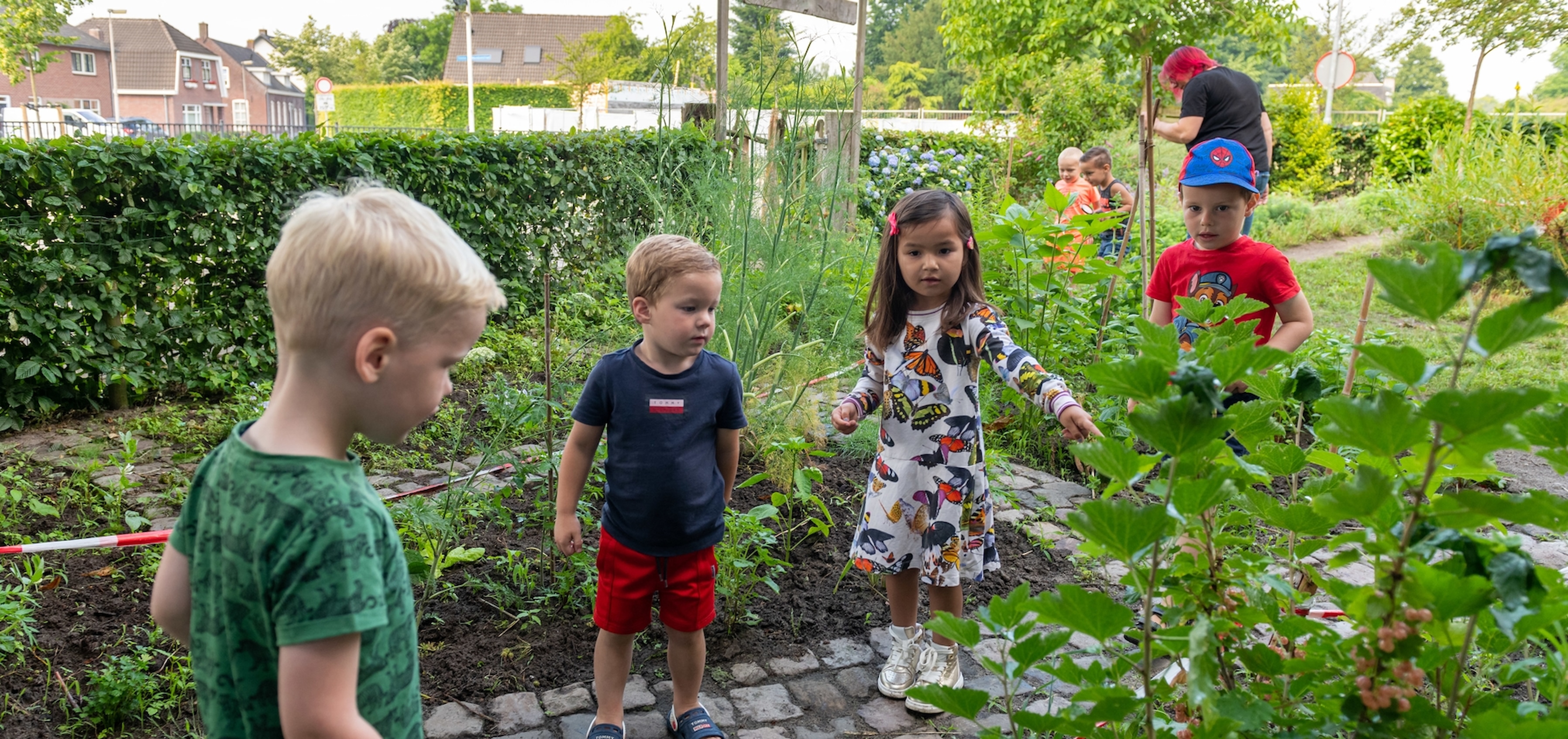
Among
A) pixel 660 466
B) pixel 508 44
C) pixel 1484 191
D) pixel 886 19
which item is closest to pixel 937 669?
pixel 660 466

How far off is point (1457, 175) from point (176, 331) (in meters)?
11.6

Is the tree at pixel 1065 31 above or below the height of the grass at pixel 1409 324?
above

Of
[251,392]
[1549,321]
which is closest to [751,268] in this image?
[251,392]

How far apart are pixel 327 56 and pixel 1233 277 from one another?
266 ft

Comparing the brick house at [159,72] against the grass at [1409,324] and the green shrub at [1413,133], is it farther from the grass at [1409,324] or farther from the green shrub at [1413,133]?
the grass at [1409,324]

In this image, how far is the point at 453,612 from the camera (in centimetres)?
302

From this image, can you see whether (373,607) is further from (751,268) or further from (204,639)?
(751,268)

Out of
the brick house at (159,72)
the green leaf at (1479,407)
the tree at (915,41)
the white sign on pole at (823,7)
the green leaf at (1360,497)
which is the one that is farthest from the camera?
the tree at (915,41)

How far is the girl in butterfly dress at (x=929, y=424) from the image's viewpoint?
266cm

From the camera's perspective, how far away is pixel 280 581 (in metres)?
1.07

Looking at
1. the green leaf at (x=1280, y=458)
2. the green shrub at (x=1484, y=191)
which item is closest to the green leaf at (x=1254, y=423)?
the green leaf at (x=1280, y=458)

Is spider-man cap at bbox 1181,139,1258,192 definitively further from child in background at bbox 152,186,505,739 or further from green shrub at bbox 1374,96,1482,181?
green shrub at bbox 1374,96,1482,181

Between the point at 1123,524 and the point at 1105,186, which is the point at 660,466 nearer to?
the point at 1123,524

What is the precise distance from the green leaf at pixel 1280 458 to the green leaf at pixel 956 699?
0.52m
